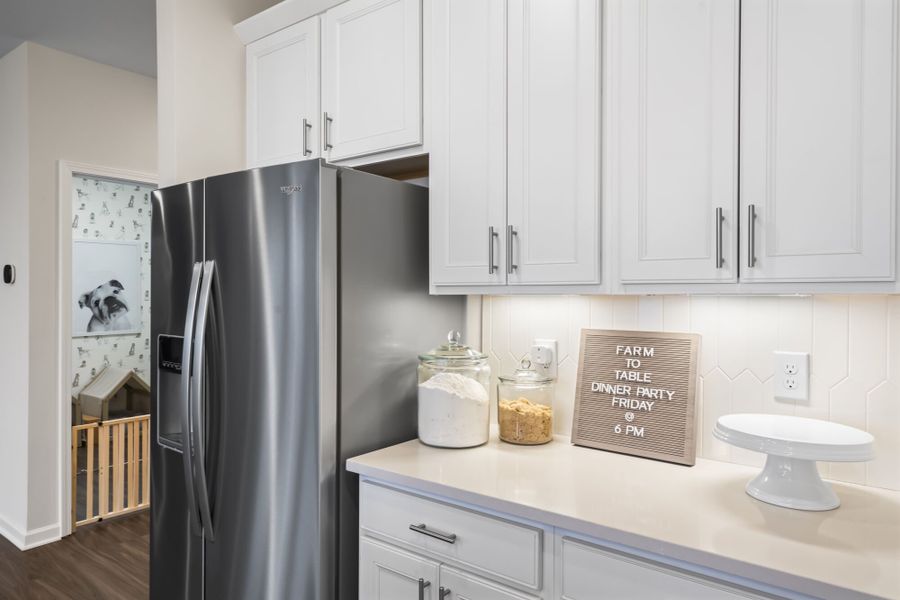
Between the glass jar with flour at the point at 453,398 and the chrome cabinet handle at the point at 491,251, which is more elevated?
the chrome cabinet handle at the point at 491,251

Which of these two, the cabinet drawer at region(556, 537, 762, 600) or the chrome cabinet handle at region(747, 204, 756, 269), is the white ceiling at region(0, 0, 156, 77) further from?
the cabinet drawer at region(556, 537, 762, 600)

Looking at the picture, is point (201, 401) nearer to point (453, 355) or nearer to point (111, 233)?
point (453, 355)

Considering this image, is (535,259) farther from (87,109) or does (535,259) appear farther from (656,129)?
A: (87,109)

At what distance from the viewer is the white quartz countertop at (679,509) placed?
988 mm

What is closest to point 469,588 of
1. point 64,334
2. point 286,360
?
point 286,360

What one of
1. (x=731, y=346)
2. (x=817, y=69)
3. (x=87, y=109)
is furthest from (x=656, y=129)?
(x=87, y=109)

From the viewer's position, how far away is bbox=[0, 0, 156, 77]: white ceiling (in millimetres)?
2844

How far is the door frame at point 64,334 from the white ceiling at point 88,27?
659 millimetres

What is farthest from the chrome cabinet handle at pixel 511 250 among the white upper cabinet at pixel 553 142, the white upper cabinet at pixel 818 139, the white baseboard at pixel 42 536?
the white baseboard at pixel 42 536

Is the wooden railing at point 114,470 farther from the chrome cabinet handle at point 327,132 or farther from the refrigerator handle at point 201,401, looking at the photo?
the chrome cabinet handle at point 327,132

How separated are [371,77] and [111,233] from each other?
4171mm

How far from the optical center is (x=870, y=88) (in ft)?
3.77

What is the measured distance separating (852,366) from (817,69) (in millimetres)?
693

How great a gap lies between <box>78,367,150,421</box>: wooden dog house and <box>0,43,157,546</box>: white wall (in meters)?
0.67
